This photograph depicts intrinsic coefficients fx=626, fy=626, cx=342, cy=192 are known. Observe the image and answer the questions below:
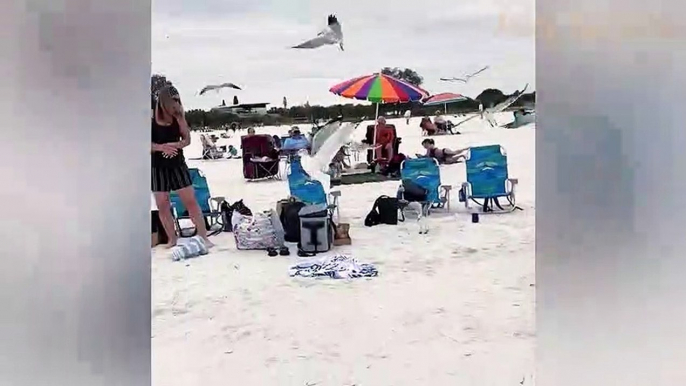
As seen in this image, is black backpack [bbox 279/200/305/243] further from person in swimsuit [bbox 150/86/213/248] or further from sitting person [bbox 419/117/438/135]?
sitting person [bbox 419/117/438/135]

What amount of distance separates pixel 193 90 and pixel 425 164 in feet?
2.39

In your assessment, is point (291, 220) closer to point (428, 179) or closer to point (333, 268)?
point (333, 268)

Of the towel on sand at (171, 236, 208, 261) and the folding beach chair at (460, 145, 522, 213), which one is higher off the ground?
the folding beach chair at (460, 145, 522, 213)

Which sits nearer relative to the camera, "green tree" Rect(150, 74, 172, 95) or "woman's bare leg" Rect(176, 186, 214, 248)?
"green tree" Rect(150, 74, 172, 95)

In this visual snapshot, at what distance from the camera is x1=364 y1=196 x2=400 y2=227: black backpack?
1.88 meters

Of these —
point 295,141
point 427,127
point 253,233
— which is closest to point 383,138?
point 427,127

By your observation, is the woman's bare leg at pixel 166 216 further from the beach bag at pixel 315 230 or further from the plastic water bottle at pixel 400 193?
the plastic water bottle at pixel 400 193

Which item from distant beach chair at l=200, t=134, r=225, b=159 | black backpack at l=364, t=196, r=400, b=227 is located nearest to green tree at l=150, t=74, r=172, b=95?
distant beach chair at l=200, t=134, r=225, b=159

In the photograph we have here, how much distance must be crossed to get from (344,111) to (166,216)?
23.6 inches

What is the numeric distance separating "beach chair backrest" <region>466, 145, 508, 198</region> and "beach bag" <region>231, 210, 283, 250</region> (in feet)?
2.03
